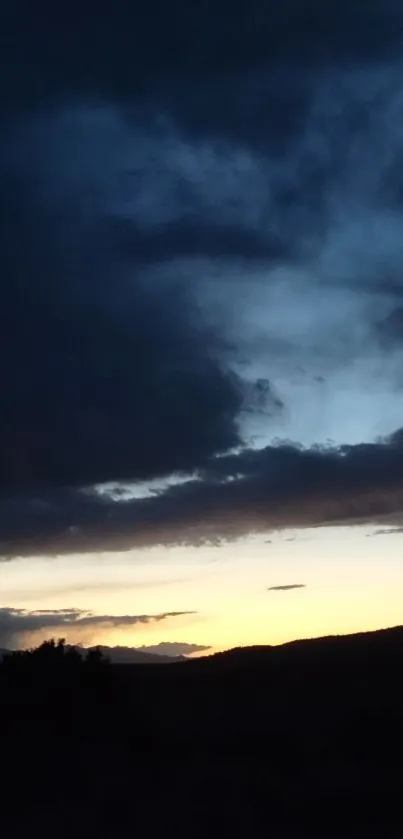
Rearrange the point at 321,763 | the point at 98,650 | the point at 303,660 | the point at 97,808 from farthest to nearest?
1. the point at 303,660
2. the point at 98,650
3. the point at 321,763
4. the point at 97,808

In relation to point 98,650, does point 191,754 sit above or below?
below

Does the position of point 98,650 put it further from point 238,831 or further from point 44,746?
point 238,831

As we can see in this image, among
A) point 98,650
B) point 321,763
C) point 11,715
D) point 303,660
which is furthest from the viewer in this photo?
point 303,660

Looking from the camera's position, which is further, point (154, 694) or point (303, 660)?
point (303, 660)

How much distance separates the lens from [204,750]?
3275 centimetres

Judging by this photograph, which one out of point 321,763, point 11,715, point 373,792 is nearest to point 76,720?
point 11,715

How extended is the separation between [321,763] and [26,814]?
856cm

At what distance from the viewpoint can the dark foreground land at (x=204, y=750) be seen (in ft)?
80.5

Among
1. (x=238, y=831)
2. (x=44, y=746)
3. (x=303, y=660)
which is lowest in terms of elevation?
(x=238, y=831)

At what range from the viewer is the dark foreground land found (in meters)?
24.5

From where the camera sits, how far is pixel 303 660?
1935 inches

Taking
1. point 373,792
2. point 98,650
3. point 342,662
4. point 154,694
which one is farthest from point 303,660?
point 373,792

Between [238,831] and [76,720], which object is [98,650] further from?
[238,831]

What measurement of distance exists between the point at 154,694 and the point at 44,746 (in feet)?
45.2
